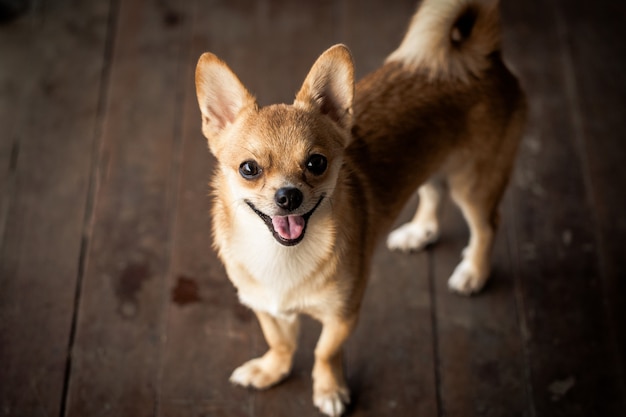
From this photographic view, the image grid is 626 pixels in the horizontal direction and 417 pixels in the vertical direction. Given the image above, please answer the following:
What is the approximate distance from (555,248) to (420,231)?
1.65 ft

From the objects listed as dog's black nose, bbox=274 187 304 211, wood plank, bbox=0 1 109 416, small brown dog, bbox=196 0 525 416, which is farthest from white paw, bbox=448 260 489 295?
wood plank, bbox=0 1 109 416

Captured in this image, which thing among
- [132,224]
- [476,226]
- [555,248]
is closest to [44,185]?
[132,224]

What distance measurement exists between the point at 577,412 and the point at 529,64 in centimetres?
149

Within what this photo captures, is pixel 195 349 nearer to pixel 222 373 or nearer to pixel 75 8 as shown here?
pixel 222 373

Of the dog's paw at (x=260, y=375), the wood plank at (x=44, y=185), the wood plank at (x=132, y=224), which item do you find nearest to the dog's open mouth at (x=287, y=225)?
the dog's paw at (x=260, y=375)

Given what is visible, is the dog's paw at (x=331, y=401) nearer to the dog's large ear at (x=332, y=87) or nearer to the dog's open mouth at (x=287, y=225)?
the dog's open mouth at (x=287, y=225)

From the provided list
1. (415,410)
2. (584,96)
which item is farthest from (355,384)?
(584,96)

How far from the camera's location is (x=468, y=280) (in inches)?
93.4

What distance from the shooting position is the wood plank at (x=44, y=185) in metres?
2.22

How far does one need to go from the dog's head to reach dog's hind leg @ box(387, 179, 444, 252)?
0.79 metres

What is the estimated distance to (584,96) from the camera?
111 inches

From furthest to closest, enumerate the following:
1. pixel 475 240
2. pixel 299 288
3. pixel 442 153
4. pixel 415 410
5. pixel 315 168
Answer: pixel 475 240, pixel 415 410, pixel 442 153, pixel 299 288, pixel 315 168

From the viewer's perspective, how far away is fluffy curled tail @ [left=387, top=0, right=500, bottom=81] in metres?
1.88

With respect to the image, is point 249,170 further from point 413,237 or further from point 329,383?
point 413,237
